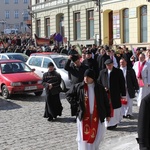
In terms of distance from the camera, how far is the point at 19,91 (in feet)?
47.6

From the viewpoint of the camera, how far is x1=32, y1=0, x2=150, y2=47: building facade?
2798 centimetres

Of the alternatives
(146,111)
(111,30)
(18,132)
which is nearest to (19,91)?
(18,132)

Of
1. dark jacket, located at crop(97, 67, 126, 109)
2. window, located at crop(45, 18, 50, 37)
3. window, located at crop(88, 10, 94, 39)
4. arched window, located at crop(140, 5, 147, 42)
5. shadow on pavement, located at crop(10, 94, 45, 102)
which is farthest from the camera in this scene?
window, located at crop(45, 18, 50, 37)

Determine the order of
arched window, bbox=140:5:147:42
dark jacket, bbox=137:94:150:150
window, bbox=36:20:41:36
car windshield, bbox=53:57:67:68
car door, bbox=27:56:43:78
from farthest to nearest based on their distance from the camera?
window, bbox=36:20:41:36
arched window, bbox=140:5:147:42
car door, bbox=27:56:43:78
car windshield, bbox=53:57:67:68
dark jacket, bbox=137:94:150:150

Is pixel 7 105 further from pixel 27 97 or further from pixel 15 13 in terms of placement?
pixel 15 13

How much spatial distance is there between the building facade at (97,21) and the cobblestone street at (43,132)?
1667cm

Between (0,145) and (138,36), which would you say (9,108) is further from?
(138,36)

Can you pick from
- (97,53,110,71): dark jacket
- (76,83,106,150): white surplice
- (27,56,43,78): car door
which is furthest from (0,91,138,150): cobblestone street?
(27,56,43,78): car door

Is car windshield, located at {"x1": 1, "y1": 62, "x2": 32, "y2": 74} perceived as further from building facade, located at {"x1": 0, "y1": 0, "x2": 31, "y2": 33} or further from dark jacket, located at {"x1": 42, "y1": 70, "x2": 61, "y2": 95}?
building facade, located at {"x1": 0, "y1": 0, "x2": 31, "y2": 33}

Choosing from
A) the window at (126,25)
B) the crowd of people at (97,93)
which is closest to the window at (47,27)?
the window at (126,25)

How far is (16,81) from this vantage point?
47.5 ft

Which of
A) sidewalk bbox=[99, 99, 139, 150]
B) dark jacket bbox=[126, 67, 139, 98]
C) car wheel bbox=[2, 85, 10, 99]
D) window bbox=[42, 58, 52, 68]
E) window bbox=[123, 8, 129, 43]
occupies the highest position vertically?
window bbox=[123, 8, 129, 43]

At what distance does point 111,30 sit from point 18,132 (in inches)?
952

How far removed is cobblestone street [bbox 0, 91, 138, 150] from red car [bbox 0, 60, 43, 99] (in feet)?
7.18
